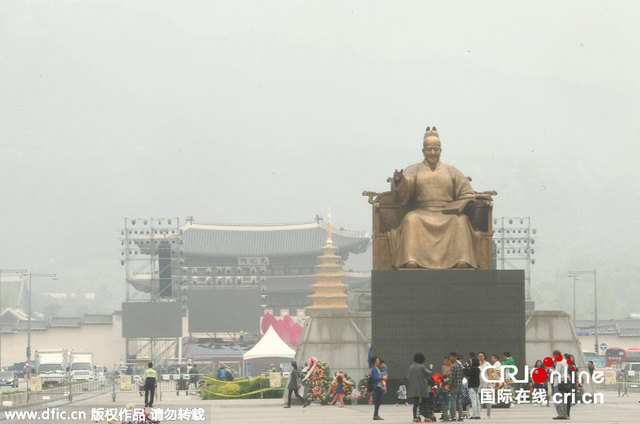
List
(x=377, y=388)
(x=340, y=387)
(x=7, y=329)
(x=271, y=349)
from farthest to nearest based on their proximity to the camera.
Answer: (x=7, y=329), (x=271, y=349), (x=340, y=387), (x=377, y=388)

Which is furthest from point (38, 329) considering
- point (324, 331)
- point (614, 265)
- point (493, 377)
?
point (614, 265)

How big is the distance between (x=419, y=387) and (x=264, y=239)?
270 feet

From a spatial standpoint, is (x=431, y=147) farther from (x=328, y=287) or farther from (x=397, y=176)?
(x=328, y=287)

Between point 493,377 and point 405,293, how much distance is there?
3.47 meters

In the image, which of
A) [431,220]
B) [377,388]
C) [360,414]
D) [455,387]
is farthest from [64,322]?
[455,387]

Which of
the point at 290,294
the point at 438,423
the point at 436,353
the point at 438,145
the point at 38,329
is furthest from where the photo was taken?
the point at 290,294

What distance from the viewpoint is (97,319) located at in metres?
83.7

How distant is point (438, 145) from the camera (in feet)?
81.8

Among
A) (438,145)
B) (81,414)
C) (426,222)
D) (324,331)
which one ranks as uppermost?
(438,145)

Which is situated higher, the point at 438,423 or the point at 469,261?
the point at 469,261

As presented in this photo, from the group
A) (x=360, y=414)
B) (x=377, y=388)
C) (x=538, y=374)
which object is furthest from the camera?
(x=538, y=374)

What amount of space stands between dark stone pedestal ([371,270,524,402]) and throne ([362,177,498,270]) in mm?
1545

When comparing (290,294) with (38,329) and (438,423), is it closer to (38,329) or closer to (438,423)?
(38,329)

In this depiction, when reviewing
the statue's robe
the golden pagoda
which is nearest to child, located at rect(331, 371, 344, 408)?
the statue's robe
